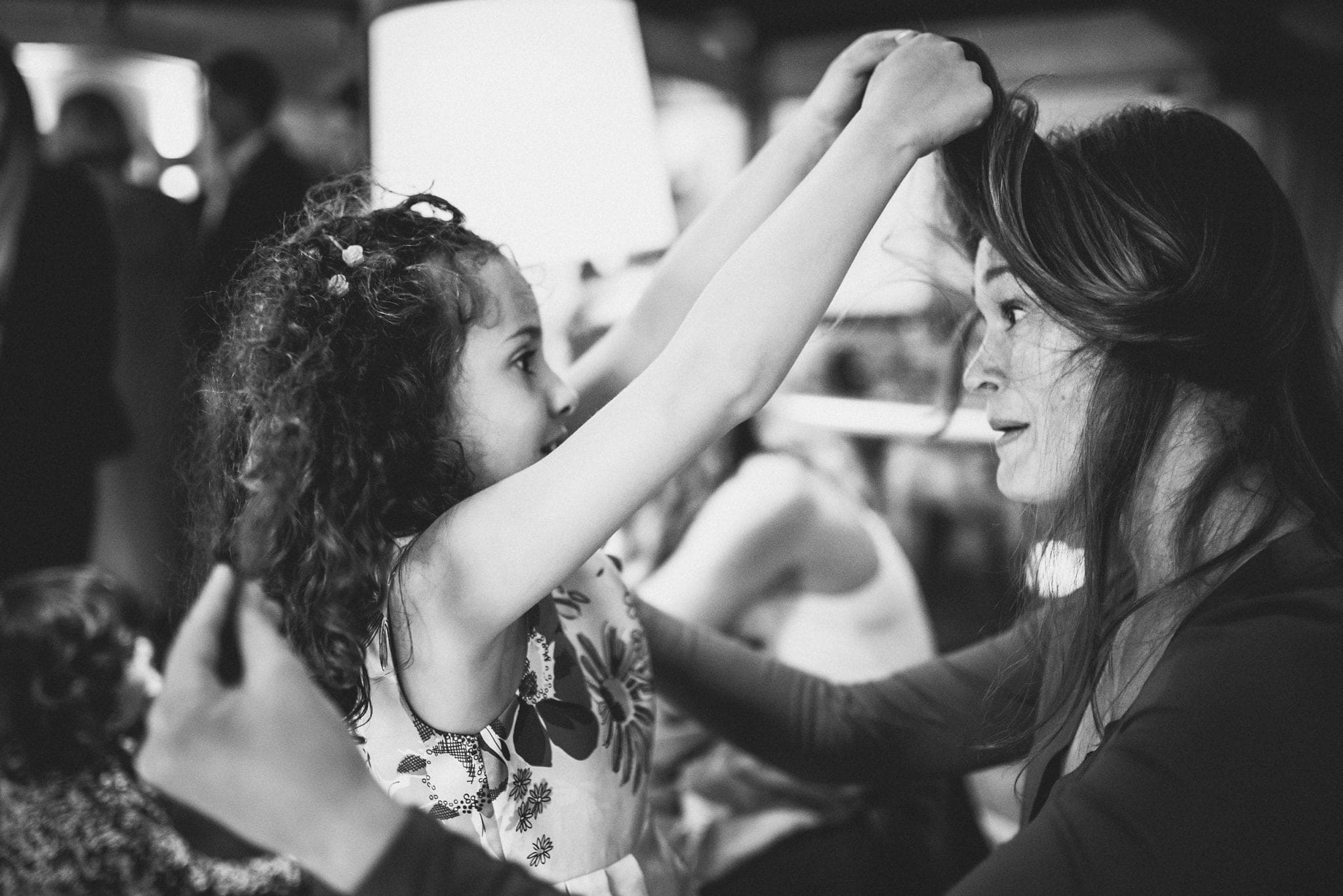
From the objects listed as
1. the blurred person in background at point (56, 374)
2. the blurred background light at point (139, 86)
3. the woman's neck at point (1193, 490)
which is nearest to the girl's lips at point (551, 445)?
the woman's neck at point (1193, 490)

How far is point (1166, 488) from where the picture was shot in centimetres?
82

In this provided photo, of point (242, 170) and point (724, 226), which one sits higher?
point (724, 226)

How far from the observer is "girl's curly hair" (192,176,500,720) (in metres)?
0.69

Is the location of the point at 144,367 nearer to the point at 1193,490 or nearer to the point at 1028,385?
the point at 1028,385

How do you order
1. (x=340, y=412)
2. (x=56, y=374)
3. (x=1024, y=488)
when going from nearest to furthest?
(x=340, y=412) < (x=1024, y=488) < (x=56, y=374)

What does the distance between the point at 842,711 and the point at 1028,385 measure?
43cm

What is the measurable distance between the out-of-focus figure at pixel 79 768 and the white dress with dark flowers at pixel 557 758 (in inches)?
6.2

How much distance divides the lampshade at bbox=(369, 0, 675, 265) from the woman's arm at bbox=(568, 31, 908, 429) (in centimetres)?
8

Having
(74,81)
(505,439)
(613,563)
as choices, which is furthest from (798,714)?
(74,81)

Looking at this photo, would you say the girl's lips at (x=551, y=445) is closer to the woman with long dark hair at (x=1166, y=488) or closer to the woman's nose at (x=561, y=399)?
the woman's nose at (x=561, y=399)

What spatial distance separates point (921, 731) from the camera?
107cm

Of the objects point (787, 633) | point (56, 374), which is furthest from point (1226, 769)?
point (56, 374)

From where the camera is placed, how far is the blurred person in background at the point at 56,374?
128cm

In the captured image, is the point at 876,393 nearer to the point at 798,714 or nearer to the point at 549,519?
the point at 798,714
